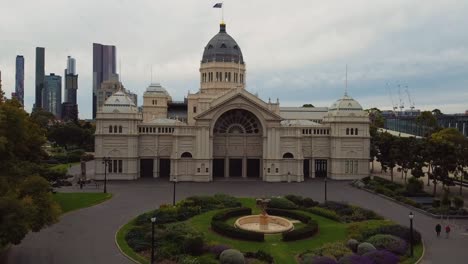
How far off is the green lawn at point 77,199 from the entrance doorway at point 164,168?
20316 mm

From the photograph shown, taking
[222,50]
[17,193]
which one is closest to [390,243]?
[17,193]

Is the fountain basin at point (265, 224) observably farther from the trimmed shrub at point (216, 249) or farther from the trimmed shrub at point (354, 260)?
the trimmed shrub at point (354, 260)

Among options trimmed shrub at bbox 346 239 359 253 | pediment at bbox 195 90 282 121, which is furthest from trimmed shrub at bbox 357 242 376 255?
pediment at bbox 195 90 282 121

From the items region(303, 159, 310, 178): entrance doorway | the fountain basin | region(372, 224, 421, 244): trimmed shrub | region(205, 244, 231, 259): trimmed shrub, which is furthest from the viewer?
region(303, 159, 310, 178): entrance doorway

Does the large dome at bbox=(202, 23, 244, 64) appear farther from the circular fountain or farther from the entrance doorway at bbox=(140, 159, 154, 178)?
the circular fountain

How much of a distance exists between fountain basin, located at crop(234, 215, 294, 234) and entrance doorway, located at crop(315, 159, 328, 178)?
39224mm

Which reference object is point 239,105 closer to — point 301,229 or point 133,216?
point 133,216

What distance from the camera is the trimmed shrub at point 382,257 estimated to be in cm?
3172

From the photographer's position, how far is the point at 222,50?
9306cm

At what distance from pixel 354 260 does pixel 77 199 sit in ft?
126

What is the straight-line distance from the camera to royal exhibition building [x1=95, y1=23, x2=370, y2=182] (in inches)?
3034

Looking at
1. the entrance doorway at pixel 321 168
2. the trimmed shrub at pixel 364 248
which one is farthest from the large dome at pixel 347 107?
the trimmed shrub at pixel 364 248

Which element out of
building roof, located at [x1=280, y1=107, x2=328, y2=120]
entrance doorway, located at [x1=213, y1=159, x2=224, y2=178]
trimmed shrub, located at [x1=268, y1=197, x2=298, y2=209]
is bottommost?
trimmed shrub, located at [x1=268, y1=197, x2=298, y2=209]

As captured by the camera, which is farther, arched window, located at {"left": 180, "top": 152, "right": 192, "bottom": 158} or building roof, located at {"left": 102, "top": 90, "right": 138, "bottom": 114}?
arched window, located at {"left": 180, "top": 152, "right": 192, "bottom": 158}
